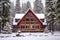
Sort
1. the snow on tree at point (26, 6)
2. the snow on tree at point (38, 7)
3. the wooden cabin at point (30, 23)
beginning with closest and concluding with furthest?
the wooden cabin at point (30, 23) → the snow on tree at point (38, 7) → the snow on tree at point (26, 6)

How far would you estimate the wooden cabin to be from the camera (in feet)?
188

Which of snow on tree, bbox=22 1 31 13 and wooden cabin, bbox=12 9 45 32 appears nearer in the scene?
wooden cabin, bbox=12 9 45 32

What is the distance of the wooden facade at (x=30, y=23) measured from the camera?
188 ft

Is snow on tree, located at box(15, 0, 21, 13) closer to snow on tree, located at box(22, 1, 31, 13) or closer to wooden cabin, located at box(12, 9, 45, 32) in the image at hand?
snow on tree, located at box(22, 1, 31, 13)

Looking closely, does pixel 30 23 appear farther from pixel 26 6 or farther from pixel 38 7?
pixel 26 6

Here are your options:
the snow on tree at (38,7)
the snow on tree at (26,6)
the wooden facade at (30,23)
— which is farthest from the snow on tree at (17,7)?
the wooden facade at (30,23)

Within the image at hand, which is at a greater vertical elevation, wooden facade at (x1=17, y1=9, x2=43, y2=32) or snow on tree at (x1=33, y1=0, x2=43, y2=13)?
snow on tree at (x1=33, y1=0, x2=43, y2=13)

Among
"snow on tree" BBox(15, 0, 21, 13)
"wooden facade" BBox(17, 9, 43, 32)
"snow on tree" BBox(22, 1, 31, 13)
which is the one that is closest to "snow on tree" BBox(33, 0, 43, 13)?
"snow on tree" BBox(22, 1, 31, 13)

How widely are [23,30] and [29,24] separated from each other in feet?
9.61

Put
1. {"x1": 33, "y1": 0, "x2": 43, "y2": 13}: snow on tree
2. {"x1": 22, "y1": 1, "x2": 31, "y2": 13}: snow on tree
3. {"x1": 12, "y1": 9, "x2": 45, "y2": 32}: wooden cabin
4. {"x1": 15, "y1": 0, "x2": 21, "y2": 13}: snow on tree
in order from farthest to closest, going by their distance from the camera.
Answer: {"x1": 22, "y1": 1, "x2": 31, "y2": 13}: snow on tree
{"x1": 15, "y1": 0, "x2": 21, "y2": 13}: snow on tree
{"x1": 33, "y1": 0, "x2": 43, "y2": 13}: snow on tree
{"x1": 12, "y1": 9, "x2": 45, "y2": 32}: wooden cabin

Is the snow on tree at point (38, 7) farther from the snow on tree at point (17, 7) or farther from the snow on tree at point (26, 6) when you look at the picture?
the snow on tree at point (17, 7)

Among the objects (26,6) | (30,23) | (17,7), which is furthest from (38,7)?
(30,23)

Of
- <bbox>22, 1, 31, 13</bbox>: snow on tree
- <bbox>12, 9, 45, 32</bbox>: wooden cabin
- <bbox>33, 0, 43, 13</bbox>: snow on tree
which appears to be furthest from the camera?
<bbox>22, 1, 31, 13</bbox>: snow on tree

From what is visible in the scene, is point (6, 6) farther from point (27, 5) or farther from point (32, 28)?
point (27, 5)
